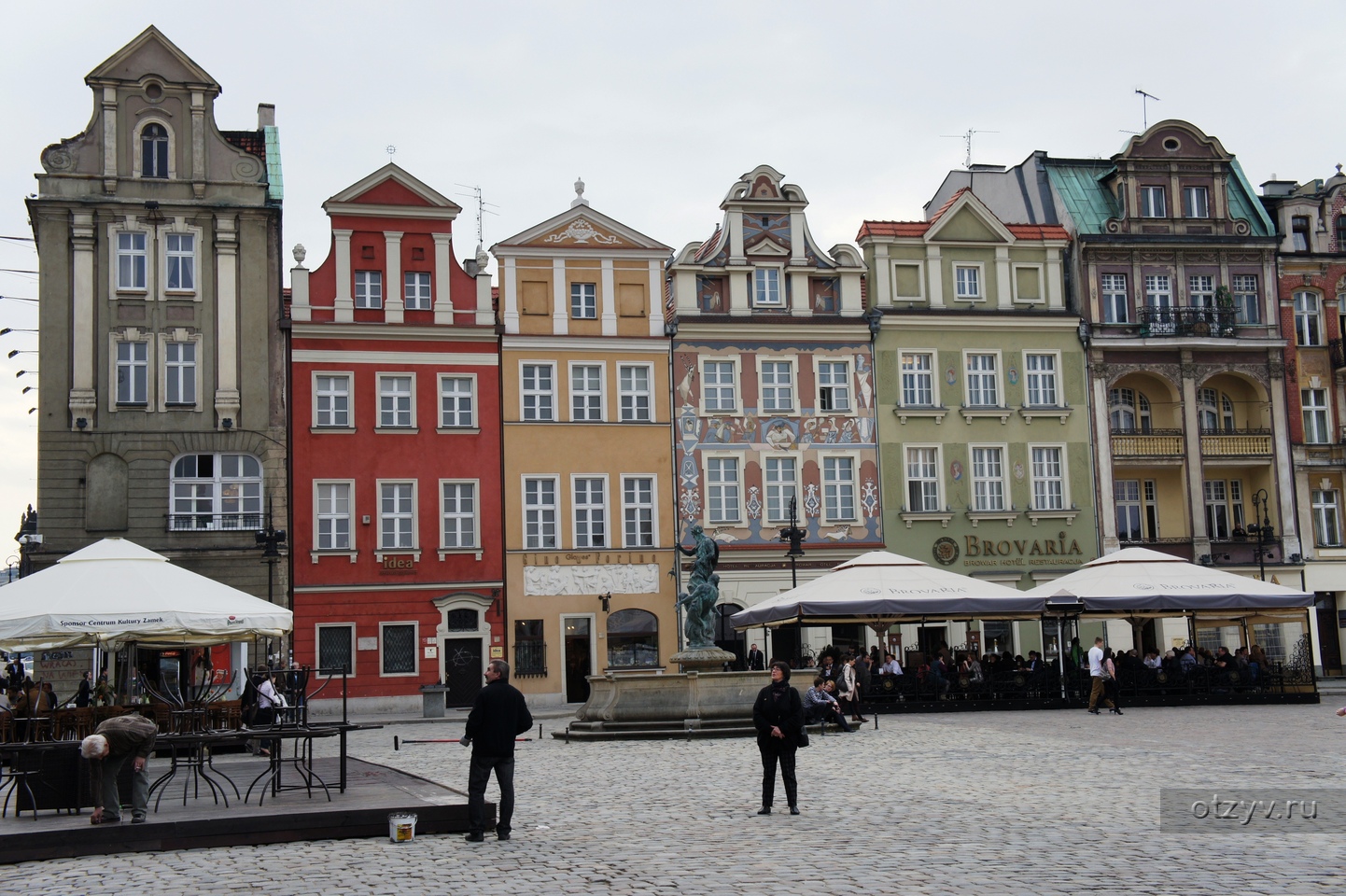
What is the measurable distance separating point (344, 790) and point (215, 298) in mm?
25328

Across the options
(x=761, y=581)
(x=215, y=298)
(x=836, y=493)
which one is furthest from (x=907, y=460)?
(x=215, y=298)

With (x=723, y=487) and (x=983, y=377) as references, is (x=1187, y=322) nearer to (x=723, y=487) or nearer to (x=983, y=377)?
(x=983, y=377)

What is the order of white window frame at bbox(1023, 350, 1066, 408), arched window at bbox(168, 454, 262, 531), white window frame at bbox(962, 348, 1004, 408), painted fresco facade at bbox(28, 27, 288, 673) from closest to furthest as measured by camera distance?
painted fresco facade at bbox(28, 27, 288, 673)
arched window at bbox(168, 454, 262, 531)
white window frame at bbox(962, 348, 1004, 408)
white window frame at bbox(1023, 350, 1066, 408)

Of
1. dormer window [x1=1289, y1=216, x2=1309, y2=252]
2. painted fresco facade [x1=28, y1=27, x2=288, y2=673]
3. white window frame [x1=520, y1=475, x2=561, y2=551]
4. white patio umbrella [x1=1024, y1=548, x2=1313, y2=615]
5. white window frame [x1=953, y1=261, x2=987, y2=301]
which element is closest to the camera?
white patio umbrella [x1=1024, y1=548, x2=1313, y2=615]

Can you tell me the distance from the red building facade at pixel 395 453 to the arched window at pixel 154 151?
4.03 metres

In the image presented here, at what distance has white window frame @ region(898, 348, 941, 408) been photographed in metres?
41.4

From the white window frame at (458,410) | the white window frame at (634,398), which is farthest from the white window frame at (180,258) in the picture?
the white window frame at (634,398)

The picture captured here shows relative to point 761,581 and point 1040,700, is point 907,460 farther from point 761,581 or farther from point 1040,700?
point 1040,700

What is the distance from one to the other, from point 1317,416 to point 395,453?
26543mm

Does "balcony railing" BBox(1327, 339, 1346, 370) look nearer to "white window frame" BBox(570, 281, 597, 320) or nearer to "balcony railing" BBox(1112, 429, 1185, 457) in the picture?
"balcony railing" BBox(1112, 429, 1185, 457)

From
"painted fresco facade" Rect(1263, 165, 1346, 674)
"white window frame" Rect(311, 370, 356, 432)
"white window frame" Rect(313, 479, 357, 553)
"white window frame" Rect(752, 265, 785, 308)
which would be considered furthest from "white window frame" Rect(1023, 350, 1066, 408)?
"white window frame" Rect(313, 479, 357, 553)

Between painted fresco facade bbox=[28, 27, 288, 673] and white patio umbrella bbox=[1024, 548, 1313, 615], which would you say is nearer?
white patio umbrella bbox=[1024, 548, 1313, 615]

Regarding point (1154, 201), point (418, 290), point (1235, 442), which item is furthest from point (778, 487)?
point (1154, 201)

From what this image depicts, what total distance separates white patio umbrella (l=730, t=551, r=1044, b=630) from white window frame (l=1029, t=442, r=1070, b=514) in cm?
1087
